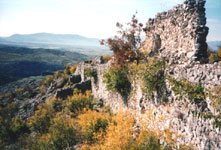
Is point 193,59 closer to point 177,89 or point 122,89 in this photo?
point 177,89

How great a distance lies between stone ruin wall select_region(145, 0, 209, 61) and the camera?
271 inches

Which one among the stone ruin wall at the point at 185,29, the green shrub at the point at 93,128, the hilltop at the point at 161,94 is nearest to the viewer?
the hilltop at the point at 161,94

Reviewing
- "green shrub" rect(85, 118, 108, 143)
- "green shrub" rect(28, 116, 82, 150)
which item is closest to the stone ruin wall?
"green shrub" rect(85, 118, 108, 143)

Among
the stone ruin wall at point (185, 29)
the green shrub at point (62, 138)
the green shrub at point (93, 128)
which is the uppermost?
the stone ruin wall at point (185, 29)

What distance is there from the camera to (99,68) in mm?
14578

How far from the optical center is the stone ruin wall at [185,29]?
22.6ft

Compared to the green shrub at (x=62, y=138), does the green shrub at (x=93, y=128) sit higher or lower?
higher

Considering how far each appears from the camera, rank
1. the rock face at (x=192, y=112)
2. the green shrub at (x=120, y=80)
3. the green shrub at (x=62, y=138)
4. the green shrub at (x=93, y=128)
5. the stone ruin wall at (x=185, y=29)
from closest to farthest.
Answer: the rock face at (x=192, y=112) → the stone ruin wall at (x=185, y=29) → the green shrub at (x=93, y=128) → the green shrub at (x=62, y=138) → the green shrub at (x=120, y=80)

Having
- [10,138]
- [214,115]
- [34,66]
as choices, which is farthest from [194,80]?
[34,66]

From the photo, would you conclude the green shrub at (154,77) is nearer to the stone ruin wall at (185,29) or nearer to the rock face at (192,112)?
the rock face at (192,112)

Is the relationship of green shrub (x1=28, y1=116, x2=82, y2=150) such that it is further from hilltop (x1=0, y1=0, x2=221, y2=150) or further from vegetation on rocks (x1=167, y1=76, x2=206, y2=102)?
vegetation on rocks (x1=167, y1=76, x2=206, y2=102)

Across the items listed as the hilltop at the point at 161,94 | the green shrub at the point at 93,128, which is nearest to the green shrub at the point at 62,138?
the hilltop at the point at 161,94

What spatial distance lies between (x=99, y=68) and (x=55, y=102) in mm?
6981

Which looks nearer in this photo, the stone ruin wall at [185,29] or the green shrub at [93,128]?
the stone ruin wall at [185,29]
